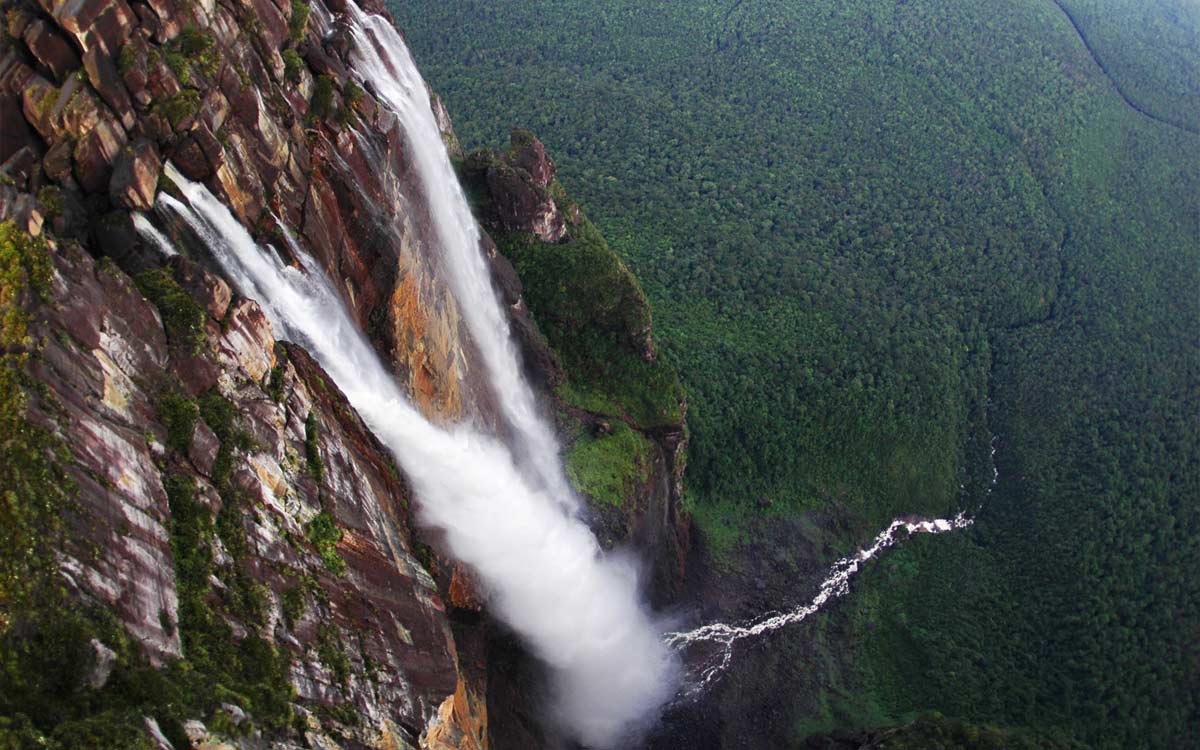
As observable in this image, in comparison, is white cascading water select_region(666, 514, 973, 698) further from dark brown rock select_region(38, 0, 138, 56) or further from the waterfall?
dark brown rock select_region(38, 0, 138, 56)

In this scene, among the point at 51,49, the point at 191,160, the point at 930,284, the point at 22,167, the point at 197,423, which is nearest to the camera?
the point at 22,167

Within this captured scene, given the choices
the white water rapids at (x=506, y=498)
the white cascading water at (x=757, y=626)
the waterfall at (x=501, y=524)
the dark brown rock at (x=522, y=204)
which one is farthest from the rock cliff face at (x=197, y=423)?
the white cascading water at (x=757, y=626)

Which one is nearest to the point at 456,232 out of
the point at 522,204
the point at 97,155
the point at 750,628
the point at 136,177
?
the point at 522,204

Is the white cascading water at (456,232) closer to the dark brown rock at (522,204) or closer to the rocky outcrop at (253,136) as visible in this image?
the rocky outcrop at (253,136)

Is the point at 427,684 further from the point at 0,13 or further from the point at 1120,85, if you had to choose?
the point at 1120,85

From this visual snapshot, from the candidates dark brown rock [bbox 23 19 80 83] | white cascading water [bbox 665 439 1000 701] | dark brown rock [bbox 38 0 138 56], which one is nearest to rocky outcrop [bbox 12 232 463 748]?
dark brown rock [bbox 23 19 80 83]

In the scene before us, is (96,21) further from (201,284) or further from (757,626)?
(757,626)
